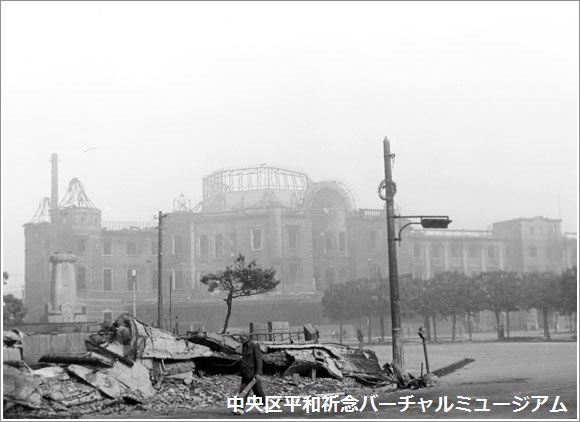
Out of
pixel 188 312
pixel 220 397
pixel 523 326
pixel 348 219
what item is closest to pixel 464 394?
pixel 220 397

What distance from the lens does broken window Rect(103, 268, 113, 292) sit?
60.7 meters

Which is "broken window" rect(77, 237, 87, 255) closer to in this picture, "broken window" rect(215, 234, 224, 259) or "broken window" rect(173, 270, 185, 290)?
"broken window" rect(173, 270, 185, 290)

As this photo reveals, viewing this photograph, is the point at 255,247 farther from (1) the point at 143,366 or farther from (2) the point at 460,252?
(1) the point at 143,366

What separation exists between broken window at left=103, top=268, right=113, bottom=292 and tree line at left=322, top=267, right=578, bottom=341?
18.0m

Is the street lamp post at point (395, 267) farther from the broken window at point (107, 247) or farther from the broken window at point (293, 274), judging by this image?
the broken window at point (293, 274)

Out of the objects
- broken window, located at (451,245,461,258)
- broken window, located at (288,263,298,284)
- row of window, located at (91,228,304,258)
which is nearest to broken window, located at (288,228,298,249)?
broken window, located at (288,263,298,284)

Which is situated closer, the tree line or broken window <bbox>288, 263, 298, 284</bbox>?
the tree line

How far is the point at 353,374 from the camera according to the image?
17500 mm

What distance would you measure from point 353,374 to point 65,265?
15.6m

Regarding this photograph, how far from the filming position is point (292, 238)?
228 feet

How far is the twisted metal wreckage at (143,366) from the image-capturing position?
1254cm

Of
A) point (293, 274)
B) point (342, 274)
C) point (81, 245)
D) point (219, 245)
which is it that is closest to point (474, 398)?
point (219, 245)

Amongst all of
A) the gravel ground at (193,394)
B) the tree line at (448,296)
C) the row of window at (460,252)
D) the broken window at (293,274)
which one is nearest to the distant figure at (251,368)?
the gravel ground at (193,394)

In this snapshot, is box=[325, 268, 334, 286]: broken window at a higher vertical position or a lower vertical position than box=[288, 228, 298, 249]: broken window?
lower
